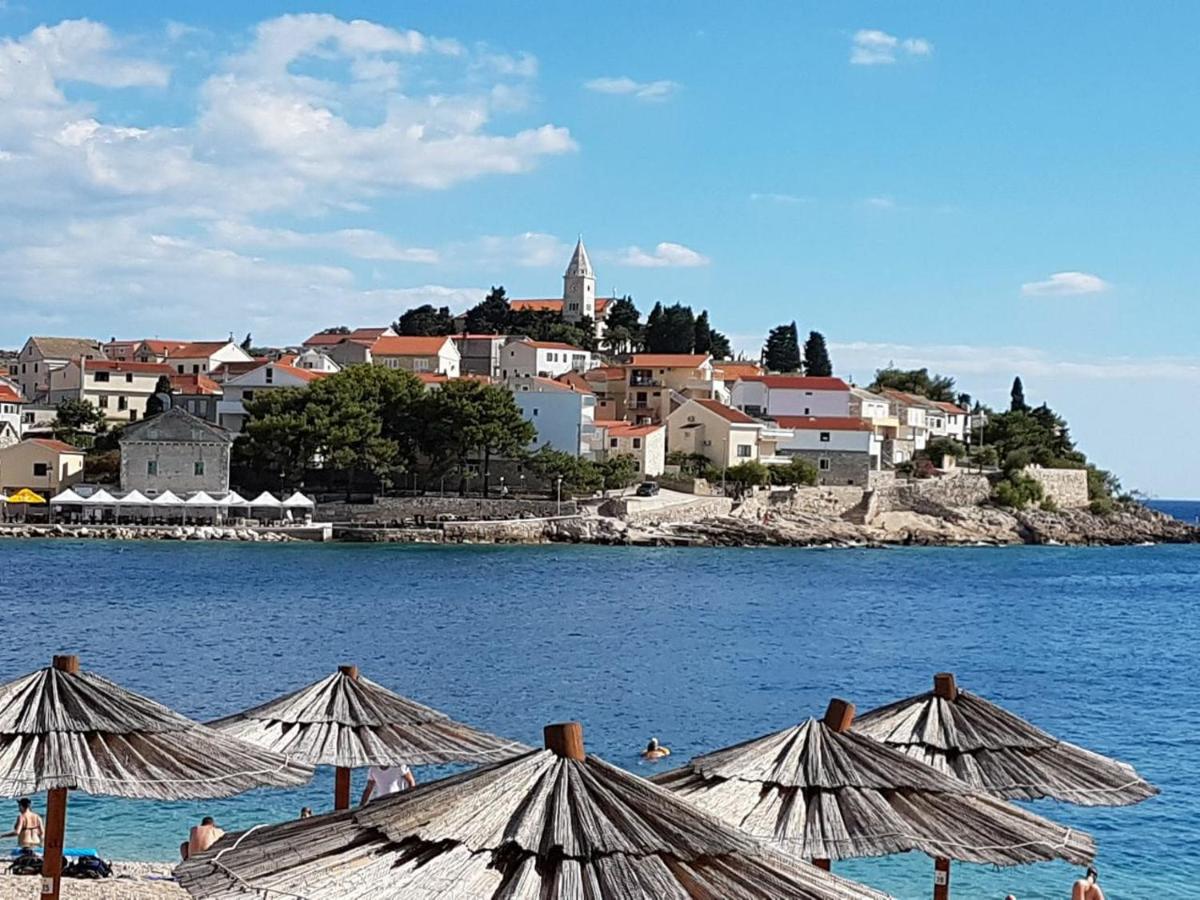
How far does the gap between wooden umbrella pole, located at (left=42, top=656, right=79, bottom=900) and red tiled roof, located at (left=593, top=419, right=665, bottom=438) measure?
69.1 meters

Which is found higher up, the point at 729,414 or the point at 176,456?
the point at 729,414

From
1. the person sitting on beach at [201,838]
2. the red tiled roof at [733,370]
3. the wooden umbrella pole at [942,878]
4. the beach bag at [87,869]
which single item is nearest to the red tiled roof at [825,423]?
the red tiled roof at [733,370]

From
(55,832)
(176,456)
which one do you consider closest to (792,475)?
(176,456)

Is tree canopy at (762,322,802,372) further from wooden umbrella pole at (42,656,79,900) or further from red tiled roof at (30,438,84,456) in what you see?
wooden umbrella pole at (42,656,79,900)

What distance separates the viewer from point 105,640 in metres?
33.2

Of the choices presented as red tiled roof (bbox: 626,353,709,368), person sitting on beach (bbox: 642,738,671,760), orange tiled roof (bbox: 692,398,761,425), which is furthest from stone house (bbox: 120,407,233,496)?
person sitting on beach (bbox: 642,738,671,760)

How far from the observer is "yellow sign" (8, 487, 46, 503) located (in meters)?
70.4

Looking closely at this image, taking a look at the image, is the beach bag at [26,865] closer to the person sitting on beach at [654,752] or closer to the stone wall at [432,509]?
the person sitting on beach at [654,752]

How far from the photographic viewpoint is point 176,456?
72000mm

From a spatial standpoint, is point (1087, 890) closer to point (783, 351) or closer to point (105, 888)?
point (105, 888)

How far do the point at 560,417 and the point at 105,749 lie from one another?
2763 inches

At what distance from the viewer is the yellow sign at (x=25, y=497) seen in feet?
231

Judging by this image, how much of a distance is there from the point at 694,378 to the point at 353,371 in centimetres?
2534

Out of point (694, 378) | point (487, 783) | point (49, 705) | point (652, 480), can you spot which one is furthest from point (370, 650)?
point (694, 378)
